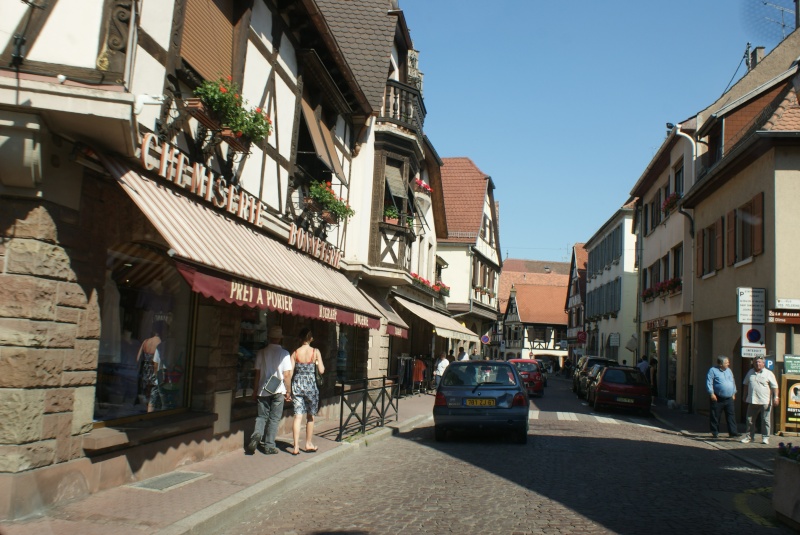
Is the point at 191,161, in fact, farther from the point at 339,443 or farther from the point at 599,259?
the point at 599,259

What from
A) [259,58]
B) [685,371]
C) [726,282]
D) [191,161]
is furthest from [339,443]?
[685,371]

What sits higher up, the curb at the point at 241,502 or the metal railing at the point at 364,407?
the metal railing at the point at 364,407

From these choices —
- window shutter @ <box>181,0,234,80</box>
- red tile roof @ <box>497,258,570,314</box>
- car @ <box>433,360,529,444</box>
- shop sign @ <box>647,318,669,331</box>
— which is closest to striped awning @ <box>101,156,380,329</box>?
window shutter @ <box>181,0,234,80</box>

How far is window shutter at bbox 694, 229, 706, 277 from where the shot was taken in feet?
78.9

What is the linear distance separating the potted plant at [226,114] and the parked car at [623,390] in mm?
15924

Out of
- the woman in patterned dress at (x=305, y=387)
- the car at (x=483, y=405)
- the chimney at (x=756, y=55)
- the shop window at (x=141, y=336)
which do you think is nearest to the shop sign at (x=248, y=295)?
the woman in patterned dress at (x=305, y=387)

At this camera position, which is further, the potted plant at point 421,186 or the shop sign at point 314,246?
the potted plant at point 421,186

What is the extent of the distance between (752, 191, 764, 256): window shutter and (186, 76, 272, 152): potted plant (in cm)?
1295

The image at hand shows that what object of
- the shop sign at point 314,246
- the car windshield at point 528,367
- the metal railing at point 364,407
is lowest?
the metal railing at point 364,407

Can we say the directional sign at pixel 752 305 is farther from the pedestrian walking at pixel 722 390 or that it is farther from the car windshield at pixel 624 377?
the car windshield at pixel 624 377

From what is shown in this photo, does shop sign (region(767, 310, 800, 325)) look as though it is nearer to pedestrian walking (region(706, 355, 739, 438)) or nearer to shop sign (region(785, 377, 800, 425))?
shop sign (region(785, 377, 800, 425))

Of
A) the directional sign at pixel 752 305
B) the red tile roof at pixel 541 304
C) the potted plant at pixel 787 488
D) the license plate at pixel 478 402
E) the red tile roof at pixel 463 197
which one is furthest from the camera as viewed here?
the red tile roof at pixel 541 304

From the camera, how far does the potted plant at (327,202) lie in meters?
15.0

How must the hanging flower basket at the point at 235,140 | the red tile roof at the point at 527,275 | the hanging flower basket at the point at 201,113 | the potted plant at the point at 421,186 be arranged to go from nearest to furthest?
the hanging flower basket at the point at 201,113, the hanging flower basket at the point at 235,140, the potted plant at the point at 421,186, the red tile roof at the point at 527,275
